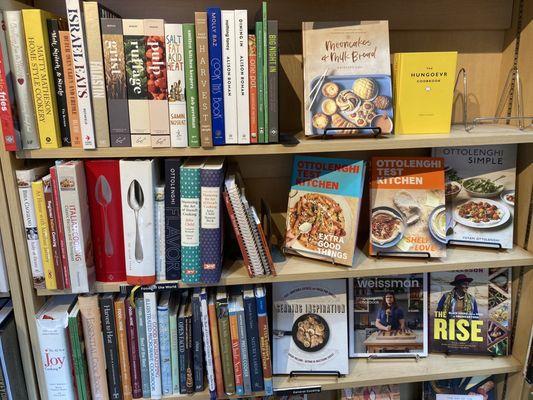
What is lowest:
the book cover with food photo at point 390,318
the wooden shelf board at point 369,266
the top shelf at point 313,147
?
the book cover with food photo at point 390,318

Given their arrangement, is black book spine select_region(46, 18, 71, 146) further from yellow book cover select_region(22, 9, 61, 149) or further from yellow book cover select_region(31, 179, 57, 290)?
yellow book cover select_region(31, 179, 57, 290)

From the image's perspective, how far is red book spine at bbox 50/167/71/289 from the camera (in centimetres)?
103

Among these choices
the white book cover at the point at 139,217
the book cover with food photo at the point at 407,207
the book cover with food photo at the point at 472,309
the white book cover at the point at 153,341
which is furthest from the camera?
the book cover with food photo at the point at 472,309

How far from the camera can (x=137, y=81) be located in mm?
1019

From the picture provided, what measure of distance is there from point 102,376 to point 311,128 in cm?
89

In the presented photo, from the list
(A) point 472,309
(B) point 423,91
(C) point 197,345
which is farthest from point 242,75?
(A) point 472,309

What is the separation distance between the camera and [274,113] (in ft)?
3.47

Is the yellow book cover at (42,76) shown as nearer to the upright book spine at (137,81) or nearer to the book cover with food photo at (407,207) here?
the upright book spine at (137,81)

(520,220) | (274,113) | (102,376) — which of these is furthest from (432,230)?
(102,376)

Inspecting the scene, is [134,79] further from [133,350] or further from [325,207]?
[133,350]

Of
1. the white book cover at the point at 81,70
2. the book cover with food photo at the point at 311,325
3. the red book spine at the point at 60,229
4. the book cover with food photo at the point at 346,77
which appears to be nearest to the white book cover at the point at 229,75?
the book cover with food photo at the point at 346,77

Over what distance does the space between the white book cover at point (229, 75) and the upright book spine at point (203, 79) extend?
Answer: 42mm

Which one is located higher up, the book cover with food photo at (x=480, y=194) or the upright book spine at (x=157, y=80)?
the upright book spine at (x=157, y=80)

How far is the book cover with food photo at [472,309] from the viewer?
1387mm
